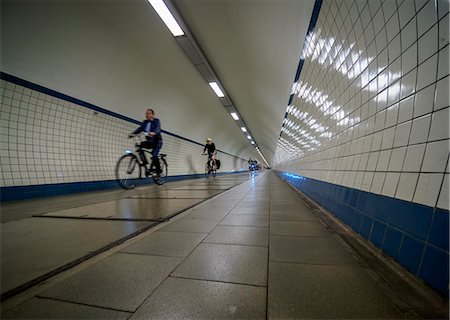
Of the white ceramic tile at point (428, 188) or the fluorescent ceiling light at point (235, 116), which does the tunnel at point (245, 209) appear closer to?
the white ceramic tile at point (428, 188)

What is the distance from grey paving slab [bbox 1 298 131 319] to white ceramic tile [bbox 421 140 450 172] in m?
1.44

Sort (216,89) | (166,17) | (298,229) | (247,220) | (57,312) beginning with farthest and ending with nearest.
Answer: (216,89), (166,17), (247,220), (298,229), (57,312)

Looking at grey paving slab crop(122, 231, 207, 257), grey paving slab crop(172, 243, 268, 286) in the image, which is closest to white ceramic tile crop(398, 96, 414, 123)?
grey paving slab crop(172, 243, 268, 286)

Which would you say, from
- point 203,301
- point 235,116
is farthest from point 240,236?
point 235,116

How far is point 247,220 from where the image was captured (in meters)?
2.08

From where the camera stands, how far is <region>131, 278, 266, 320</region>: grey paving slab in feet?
2.36

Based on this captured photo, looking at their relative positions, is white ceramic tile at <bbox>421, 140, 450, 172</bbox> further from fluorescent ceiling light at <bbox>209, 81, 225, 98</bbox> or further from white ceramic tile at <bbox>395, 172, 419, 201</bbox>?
fluorescent ceiling light at <bbox>209, 81, 225, 98</bbox>

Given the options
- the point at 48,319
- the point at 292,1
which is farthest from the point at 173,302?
the point at 292,1

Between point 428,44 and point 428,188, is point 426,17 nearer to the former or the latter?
point 428,44

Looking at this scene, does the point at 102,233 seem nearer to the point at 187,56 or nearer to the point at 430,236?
the point at 430,236

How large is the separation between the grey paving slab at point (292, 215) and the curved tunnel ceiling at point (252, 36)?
3078mm

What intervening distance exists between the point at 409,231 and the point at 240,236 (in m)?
1.03

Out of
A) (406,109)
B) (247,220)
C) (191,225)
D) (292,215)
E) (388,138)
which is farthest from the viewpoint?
(292,215)

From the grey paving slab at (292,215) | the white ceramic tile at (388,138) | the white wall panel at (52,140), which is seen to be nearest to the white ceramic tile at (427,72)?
the white ceramic tile at (388,138)
